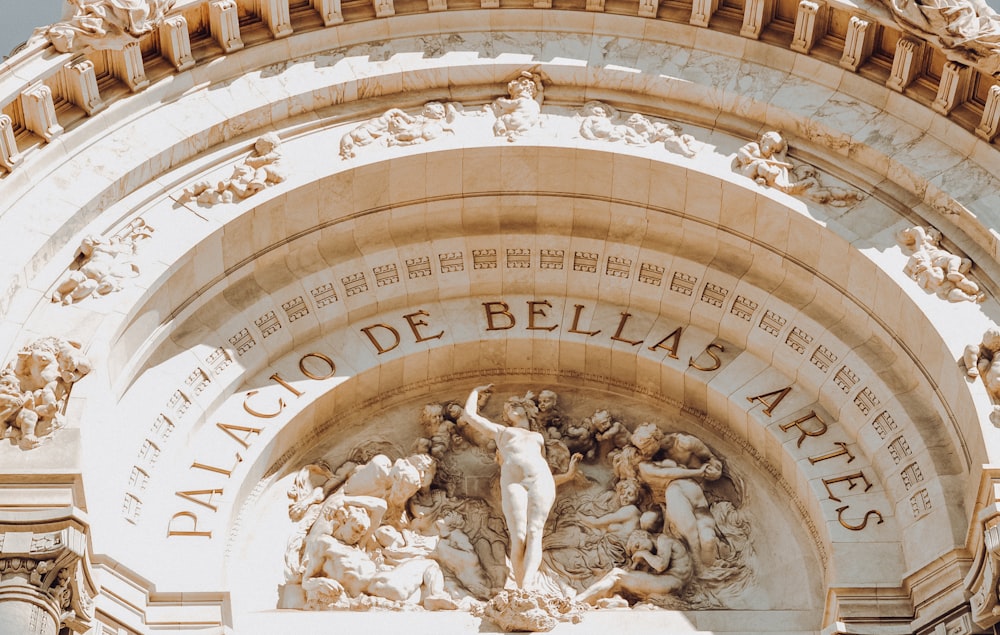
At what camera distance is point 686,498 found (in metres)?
18.4

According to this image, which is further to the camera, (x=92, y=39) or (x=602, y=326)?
(x=602, y=326)

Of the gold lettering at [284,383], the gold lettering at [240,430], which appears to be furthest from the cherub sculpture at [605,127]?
the gold lettering at [240,430]

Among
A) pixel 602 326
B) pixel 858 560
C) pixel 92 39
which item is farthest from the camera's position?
pixel 602 326

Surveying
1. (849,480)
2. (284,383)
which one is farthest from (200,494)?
(849,480)

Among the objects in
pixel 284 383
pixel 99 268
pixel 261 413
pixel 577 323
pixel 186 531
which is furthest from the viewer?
pixel 577 323

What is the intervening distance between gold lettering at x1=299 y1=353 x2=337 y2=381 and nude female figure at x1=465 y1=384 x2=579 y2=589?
1499 mm

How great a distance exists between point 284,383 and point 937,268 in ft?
22.0

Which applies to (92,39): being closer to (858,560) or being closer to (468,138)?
(468,138)

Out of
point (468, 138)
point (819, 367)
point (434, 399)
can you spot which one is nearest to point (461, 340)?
point (434, 399)

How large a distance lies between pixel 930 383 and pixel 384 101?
660 centimetres

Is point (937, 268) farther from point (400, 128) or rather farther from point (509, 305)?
point (400, 128)

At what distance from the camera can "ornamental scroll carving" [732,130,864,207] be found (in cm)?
1853

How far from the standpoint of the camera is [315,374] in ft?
62.0

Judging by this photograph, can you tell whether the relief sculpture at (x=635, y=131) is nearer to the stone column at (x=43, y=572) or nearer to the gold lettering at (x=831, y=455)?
the gold lettering at (x=831, y=455)
